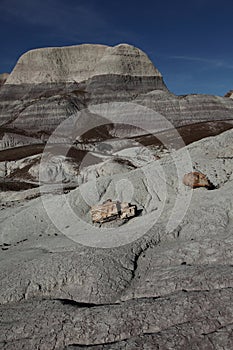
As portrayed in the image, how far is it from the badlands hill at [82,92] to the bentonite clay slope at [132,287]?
2141 inches

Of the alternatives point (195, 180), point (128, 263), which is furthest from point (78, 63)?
point (128, 263)

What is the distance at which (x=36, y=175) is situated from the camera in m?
48.4

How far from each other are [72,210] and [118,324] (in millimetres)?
12473

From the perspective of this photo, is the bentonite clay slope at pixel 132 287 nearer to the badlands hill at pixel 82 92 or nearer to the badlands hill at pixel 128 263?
the badlands hill at pixel 128 263

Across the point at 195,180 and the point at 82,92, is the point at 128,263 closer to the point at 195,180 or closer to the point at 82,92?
the point at 195,180

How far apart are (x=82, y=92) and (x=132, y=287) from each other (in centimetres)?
10811

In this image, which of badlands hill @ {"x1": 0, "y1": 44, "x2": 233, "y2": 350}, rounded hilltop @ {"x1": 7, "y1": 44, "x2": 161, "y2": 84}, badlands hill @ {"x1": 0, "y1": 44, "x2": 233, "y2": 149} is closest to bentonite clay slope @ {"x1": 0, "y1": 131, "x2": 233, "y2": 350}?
badlands hill @ {"x1": 0, "y1": 44, "x2": 233, "y2": 350}

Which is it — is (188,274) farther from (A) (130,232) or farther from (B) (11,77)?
(B) (11,77)

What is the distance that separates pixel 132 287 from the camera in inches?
371

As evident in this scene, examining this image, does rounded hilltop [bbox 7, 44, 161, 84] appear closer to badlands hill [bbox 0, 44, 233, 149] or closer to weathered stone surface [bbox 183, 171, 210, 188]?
badlands hill [bbox 0, 44, 233, 149]

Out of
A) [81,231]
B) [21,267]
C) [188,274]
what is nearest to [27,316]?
[21,267]

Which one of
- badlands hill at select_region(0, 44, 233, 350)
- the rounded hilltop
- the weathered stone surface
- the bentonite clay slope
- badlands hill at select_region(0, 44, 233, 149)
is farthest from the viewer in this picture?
the rounded hilltop

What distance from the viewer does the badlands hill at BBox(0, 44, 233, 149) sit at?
89.6 m

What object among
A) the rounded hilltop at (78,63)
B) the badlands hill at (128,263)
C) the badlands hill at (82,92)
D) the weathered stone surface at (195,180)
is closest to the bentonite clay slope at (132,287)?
the badlands hill at (128,263)
